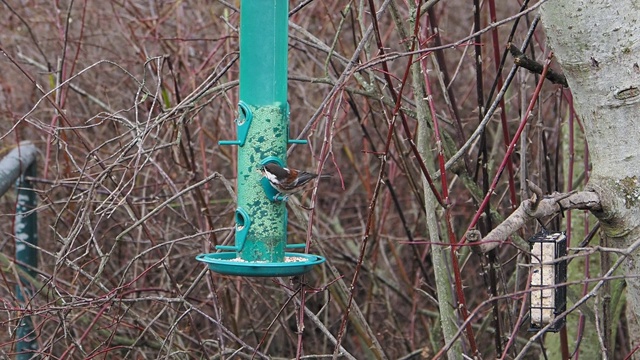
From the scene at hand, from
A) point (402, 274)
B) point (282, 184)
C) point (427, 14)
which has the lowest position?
point (402, 274)

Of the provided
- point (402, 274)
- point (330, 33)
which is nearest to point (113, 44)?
point (330, 33)

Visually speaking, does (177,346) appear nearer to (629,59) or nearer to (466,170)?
(466,170)

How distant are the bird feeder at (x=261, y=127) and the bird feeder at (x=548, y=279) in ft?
2.86

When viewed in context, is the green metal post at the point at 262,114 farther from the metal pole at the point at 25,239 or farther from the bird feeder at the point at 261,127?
the metal pole at the point at 25,239

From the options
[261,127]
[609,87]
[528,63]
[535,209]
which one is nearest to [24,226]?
[261,127]

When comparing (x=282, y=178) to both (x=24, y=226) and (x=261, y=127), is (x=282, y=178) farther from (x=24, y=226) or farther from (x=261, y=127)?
(x=24, y=226)

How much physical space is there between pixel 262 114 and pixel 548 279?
124 centimetres

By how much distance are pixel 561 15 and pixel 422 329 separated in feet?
10.8

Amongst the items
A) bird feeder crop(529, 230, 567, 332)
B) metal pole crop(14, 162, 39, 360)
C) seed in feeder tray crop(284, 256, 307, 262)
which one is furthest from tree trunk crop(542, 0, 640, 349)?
metal pole crop(14, 162, 39, 360)

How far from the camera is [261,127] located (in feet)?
11.1

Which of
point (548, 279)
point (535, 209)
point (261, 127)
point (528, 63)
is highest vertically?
point (528, 63)

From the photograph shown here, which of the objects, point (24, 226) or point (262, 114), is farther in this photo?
point (24, 226)

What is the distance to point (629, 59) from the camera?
2586 millimetres

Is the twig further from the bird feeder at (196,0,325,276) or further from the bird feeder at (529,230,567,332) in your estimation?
the bird feeder at (196,0,325,276)
